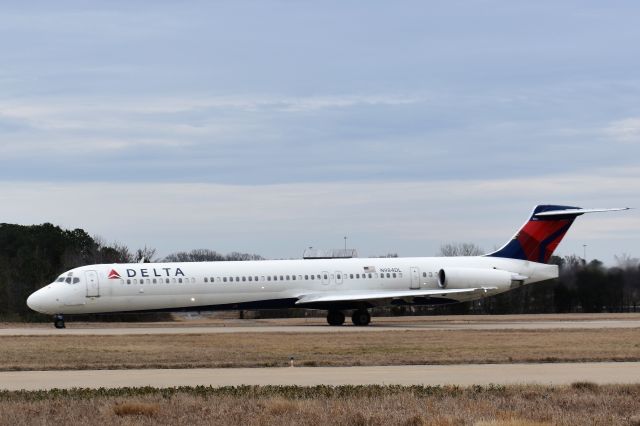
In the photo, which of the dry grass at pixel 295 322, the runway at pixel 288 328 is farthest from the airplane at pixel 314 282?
the dry grass at pixel 295 322

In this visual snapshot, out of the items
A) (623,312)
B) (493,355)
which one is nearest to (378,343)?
(493,355)

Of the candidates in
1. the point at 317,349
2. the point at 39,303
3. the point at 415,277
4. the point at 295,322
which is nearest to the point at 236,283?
the point at 295,322

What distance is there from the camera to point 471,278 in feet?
175

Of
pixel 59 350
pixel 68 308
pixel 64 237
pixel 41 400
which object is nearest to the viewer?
pixel 41 400

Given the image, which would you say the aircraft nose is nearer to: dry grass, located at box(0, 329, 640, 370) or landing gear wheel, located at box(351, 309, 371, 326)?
dry grass, located at box(0, 329, 640, 370)

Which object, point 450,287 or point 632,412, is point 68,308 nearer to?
point 450,287

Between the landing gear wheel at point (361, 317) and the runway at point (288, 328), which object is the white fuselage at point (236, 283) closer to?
the landing gear wheel at point (361, 317)

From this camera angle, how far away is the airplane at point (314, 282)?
4950 centimetres

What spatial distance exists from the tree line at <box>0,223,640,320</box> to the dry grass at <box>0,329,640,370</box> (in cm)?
2554

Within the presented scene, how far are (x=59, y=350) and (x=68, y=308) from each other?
17256mm

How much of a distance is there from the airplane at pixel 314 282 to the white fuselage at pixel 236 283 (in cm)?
4

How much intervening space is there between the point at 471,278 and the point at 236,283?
11516 millimetres

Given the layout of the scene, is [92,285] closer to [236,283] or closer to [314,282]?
[236,283]

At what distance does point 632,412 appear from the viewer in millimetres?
16594
